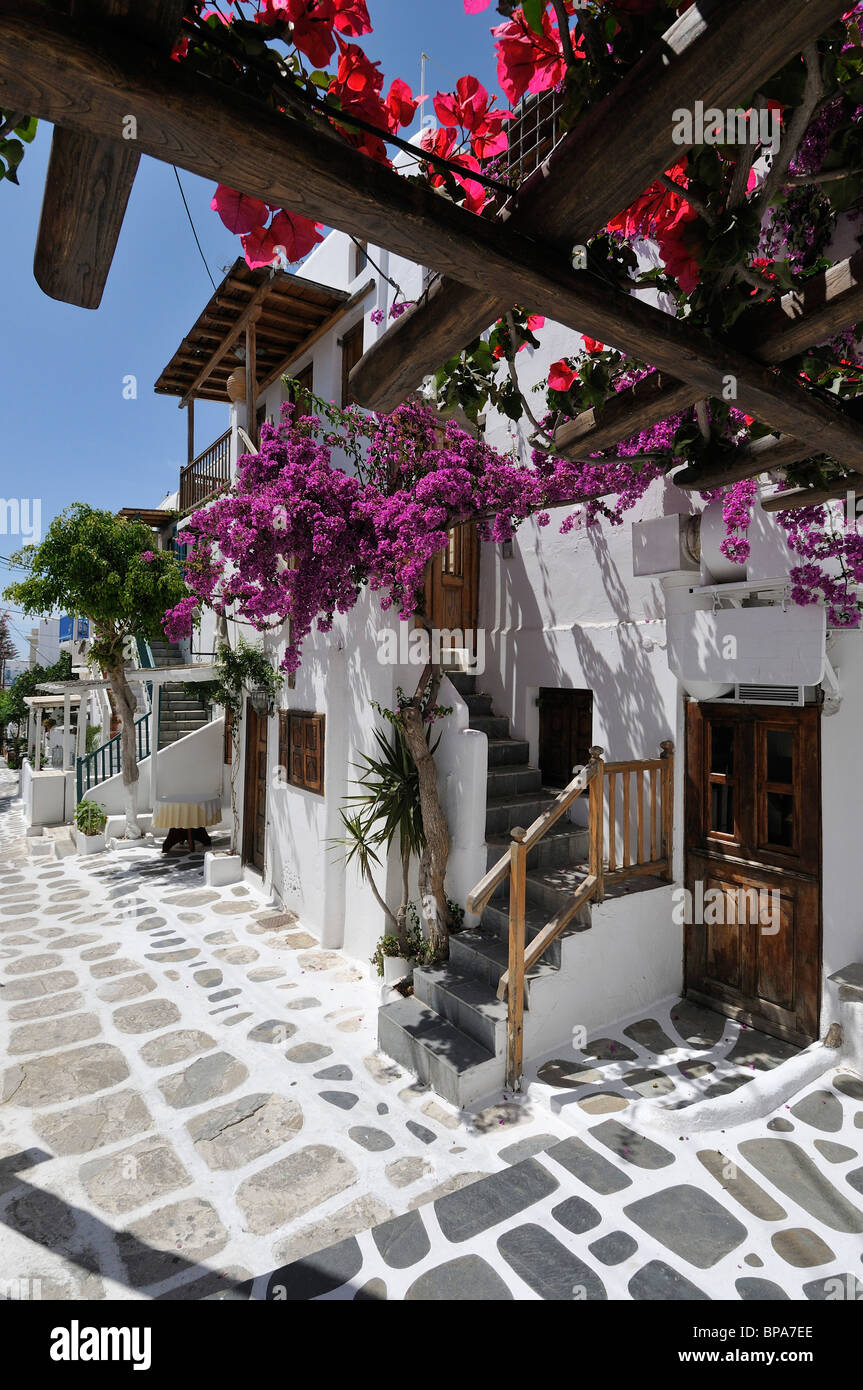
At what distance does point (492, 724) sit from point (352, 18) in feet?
22.0

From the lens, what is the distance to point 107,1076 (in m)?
4.79

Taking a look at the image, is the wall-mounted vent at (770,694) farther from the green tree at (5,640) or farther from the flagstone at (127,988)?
the green tree at (5,640)

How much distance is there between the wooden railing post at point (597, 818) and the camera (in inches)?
198

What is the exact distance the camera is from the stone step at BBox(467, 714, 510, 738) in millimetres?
7824

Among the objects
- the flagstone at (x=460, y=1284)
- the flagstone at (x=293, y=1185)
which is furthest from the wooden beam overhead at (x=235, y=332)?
the flagstone at (x=460, y=1284)

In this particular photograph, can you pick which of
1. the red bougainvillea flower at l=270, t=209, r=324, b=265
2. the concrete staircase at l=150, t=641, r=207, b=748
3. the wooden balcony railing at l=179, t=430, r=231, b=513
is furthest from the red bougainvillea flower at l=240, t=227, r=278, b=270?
the concrete staircase at l=150, t=641, r=207, b=748

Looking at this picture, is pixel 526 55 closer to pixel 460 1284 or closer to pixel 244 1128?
pixel 460 1284

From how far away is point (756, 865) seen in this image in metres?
5.25

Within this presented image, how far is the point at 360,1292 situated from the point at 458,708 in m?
4.07

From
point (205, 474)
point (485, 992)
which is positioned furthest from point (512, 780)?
point (205, 474)

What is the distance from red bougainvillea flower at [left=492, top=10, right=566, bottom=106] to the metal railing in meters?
12.3

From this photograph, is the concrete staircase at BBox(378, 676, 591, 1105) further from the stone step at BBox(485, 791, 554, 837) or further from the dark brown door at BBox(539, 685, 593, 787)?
the dark brown door at BBox(539, 685, 593, 787)

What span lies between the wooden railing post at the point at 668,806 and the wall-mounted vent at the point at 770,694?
2.51 feet
